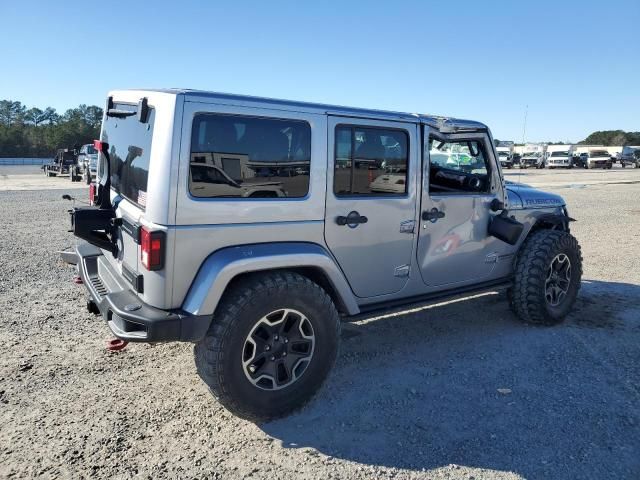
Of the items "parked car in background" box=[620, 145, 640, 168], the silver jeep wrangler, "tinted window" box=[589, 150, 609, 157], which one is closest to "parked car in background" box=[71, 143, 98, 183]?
the silver jeep wrangler

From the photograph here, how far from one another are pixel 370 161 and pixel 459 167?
1203 millimetres

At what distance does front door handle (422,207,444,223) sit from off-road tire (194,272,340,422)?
116cm

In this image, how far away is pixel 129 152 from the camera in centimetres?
345

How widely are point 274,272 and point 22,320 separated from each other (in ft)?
9.62

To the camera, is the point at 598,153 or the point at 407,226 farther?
the point at 598,153

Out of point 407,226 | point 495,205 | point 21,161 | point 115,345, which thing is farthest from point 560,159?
point 21,161

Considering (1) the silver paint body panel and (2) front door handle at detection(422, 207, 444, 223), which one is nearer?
(1) the silver paint body panel

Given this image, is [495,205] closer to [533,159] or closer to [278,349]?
[278,349]

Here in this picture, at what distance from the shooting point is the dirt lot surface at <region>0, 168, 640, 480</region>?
9.12 feet

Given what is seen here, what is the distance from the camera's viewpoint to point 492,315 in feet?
17.2

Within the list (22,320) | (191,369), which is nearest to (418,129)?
(191,369)

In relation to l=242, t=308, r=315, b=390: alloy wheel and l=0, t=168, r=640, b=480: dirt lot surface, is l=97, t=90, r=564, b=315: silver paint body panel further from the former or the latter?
l=0, t=168, r=640, b=480: dirt lot surface

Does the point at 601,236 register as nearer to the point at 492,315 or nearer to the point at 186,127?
the point at 492,315

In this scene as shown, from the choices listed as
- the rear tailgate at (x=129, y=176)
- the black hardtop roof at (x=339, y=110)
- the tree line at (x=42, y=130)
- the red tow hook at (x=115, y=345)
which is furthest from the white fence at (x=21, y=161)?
the black hardtop roof at (x=339, y=110)
